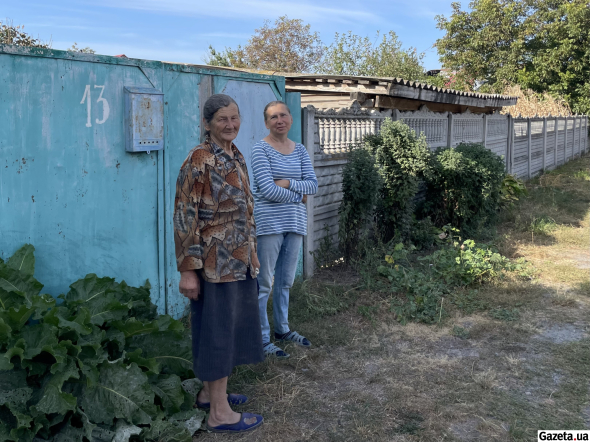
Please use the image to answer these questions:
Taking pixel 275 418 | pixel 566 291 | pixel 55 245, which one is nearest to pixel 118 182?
pixel 55 245

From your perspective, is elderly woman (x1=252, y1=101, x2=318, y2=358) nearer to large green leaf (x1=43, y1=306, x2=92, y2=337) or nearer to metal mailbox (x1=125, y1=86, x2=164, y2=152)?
metal mailbox (x1=125, y1=86, x2=164, y2=152)

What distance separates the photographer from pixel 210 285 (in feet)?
9.86

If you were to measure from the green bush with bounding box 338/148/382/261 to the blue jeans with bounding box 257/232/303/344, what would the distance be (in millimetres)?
2158

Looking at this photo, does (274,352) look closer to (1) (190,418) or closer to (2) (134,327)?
(1) (190,418)

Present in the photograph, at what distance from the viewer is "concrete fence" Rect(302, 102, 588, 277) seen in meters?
6.43

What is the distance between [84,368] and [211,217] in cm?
102

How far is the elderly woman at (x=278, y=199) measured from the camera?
13.3 ft

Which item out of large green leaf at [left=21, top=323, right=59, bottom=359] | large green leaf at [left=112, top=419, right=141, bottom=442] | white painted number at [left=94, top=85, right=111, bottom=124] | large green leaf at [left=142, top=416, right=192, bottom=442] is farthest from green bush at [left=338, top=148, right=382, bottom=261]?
large green leaf at [left=21, top=323, right=59, bottom=359]

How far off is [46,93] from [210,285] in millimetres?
1659

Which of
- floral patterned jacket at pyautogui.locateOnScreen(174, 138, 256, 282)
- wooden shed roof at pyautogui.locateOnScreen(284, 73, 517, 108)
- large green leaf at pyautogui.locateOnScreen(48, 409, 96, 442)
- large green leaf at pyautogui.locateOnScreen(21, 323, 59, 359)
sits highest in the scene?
wooden shed roof at pyautogui.locateOnScreen(284, 73, 517, 108)

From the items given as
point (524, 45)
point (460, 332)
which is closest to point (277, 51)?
point (524, 45)

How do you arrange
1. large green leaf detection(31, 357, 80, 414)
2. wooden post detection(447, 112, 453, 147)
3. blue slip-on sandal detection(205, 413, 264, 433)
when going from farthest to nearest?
wooden post detection(447, 112, 453, 147), blue slip-on sandal detection(205, 413, 264, 433), large green leaf detection(31, 357, 80, 414)

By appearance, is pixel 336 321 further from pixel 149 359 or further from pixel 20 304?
pixel 20 304

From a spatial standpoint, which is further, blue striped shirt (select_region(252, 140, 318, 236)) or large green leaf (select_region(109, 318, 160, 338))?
blue striped shirt (select_region(252, 140, 318, 236))
